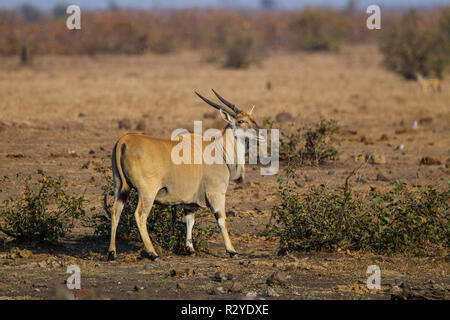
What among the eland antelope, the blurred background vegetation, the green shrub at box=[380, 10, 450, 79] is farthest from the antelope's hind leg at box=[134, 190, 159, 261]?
the blurred background vegetation

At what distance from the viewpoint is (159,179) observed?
23.0 ft

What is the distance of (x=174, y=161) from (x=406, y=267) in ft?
8.17

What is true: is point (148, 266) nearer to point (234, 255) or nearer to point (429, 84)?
point (234, 255)

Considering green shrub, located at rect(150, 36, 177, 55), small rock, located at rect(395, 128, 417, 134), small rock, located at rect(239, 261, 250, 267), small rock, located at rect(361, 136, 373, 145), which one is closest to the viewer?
small rock, located at rect(239, 261, 250, 267)

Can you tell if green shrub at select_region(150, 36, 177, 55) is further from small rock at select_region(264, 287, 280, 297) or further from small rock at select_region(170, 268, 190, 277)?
small rock at select_region(264, 287, 280, 297)

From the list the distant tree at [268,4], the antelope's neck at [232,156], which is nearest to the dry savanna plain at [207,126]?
the antelope's neck at [232,156]

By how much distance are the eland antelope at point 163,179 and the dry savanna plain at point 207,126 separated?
40 centimetres

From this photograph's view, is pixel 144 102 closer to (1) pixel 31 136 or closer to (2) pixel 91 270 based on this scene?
(1) pixel 31 136

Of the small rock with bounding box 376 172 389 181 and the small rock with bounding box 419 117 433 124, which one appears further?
the small rock with bounding box 419 117 433 124

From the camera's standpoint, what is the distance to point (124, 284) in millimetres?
6148

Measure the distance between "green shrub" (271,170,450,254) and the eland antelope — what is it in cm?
67

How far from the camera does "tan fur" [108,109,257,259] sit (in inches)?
271

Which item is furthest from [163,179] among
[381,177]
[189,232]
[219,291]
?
[381,177]
